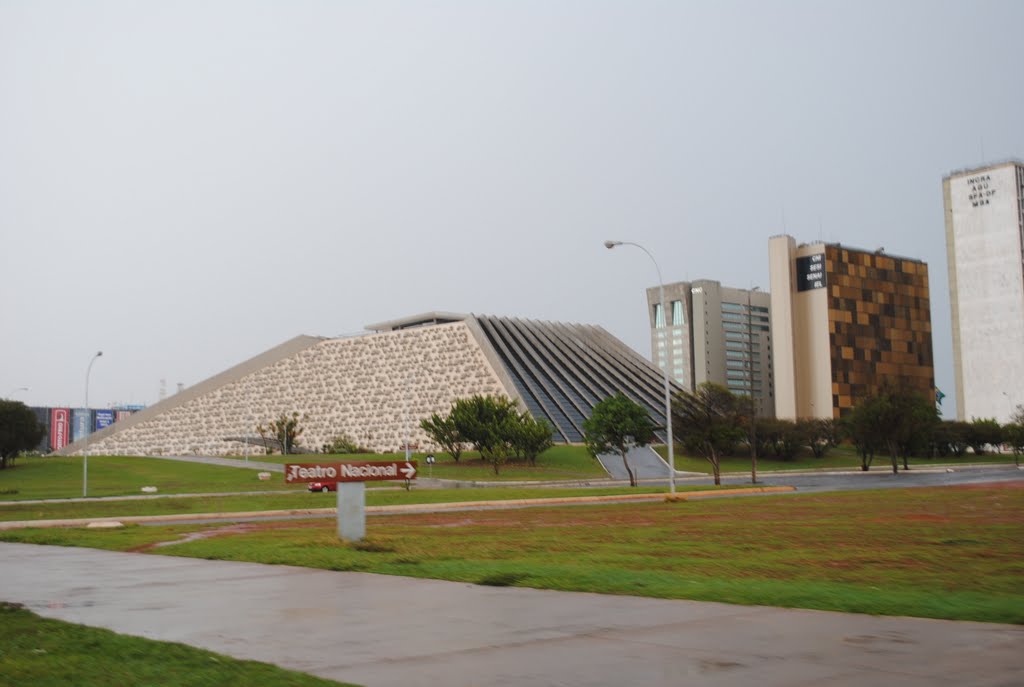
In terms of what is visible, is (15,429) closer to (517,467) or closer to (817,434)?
(517,467)

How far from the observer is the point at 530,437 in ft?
224

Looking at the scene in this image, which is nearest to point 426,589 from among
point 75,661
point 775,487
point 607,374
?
point 75,661

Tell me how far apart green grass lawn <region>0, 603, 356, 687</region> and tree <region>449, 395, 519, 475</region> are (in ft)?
195

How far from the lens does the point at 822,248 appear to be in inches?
5664

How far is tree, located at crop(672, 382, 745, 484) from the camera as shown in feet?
149

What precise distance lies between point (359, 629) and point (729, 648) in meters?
3.21

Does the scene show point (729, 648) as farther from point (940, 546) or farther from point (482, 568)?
point (940, 546)

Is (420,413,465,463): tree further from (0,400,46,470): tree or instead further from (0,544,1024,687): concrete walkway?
(0,544,1024,687): concrete walkway

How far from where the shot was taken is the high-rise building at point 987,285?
147250 millimetres

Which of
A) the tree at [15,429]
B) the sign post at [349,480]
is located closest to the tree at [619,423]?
the sign post at [349,480]

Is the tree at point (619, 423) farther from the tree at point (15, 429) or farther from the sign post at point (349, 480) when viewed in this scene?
the tree at point (15, 429)

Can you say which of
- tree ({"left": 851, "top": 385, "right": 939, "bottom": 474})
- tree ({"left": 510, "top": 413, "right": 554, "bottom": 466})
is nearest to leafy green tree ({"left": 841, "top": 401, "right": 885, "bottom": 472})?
tree ({"left": 851, "top": 385, "right": 939, "bottom": 474})

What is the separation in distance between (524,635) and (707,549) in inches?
296

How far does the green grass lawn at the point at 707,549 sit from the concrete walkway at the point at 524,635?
2.68 feet
